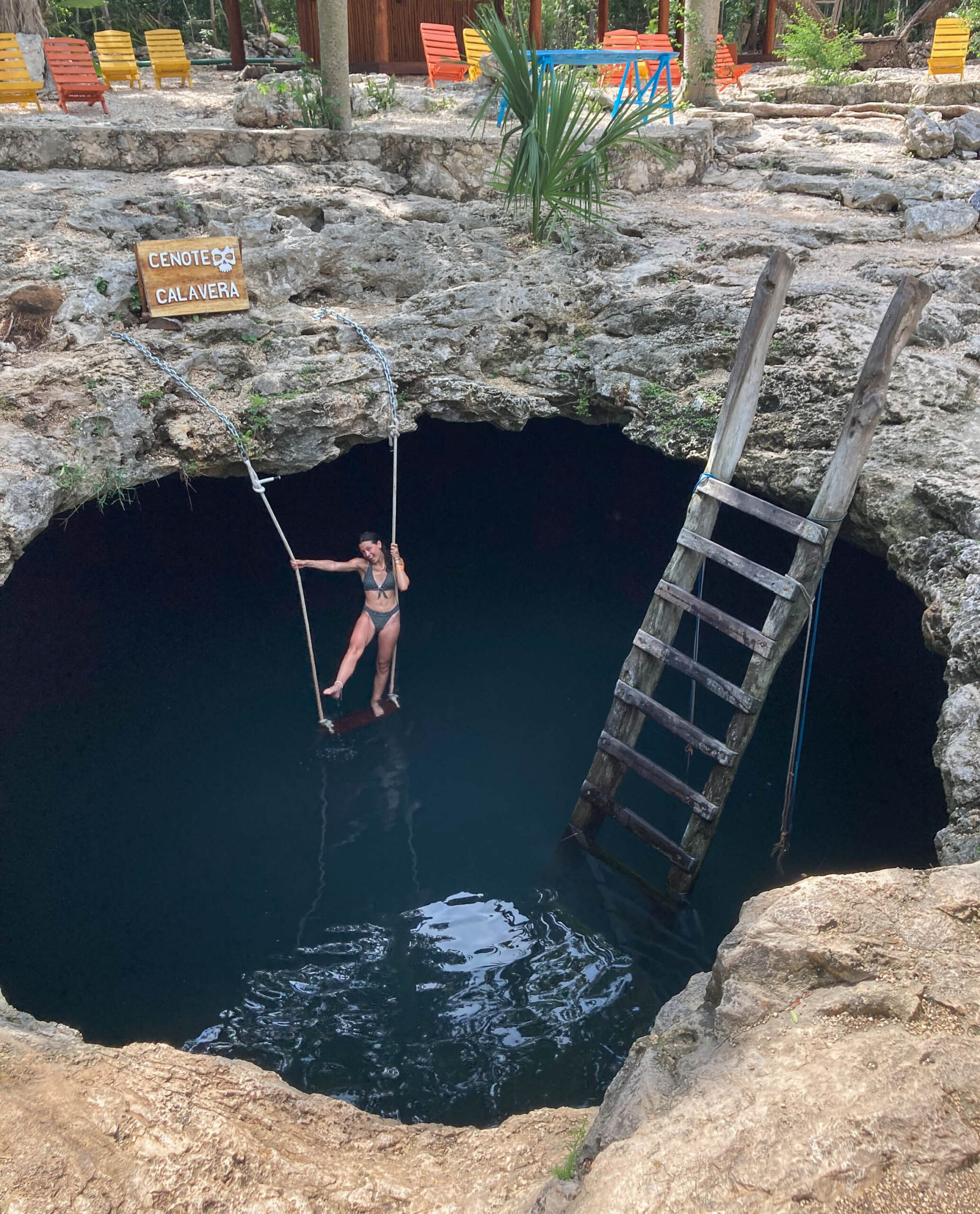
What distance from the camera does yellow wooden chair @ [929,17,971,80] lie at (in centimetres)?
1191

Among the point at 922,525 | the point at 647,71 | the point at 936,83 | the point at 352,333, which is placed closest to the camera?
the point at 922,525

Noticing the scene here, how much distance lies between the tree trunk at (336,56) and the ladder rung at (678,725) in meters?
5.70

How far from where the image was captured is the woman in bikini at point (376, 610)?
616 cm

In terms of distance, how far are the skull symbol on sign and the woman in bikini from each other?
1900 millimetres

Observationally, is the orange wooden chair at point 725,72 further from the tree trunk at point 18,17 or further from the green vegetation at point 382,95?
the tree trunk at point 18,17

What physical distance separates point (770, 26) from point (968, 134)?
30.3 ft

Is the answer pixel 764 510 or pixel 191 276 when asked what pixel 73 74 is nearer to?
pixel 191 276

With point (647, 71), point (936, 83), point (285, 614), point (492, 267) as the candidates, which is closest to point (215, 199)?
point (492, 267)

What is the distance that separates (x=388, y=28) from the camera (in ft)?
43.3

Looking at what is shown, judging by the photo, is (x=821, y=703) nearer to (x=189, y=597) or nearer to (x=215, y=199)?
(x=189, y=597)

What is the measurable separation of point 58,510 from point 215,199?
118 inches

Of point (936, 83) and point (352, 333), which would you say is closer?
point (352, 333)

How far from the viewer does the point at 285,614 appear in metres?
8.16

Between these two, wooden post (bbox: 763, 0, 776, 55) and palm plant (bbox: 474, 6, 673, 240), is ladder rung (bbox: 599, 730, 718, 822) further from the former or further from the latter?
wooden post (bbox: 763, 0, 776, 55)
